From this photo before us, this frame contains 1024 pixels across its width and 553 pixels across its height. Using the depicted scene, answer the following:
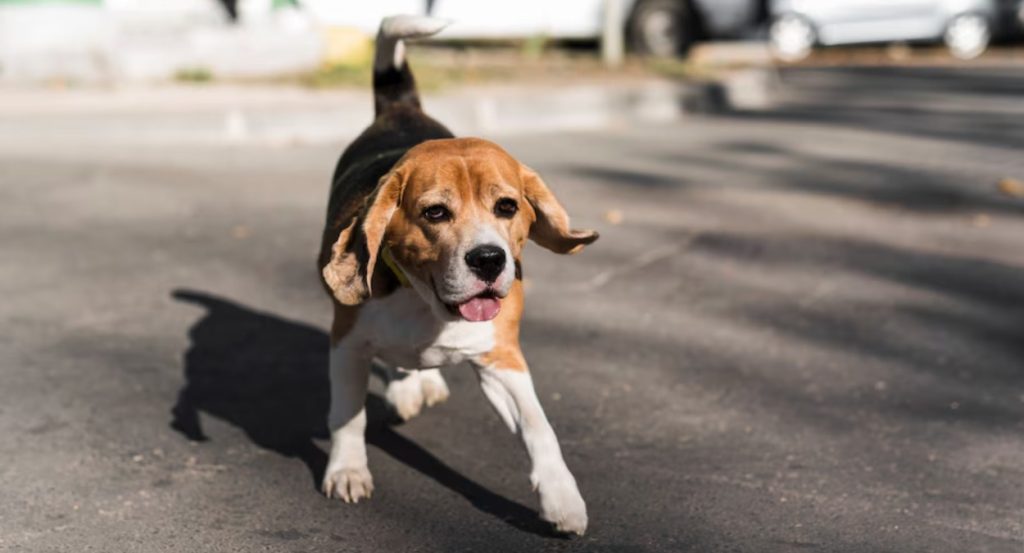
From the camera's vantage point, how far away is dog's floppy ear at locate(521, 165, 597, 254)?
4148mm

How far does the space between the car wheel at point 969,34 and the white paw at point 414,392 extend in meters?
18.4

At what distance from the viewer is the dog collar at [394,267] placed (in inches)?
Answer: 159

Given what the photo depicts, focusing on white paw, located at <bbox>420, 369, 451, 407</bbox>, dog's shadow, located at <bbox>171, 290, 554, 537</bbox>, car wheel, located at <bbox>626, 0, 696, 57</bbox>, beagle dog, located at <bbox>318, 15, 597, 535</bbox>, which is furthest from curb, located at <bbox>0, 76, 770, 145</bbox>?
beagle dog, located at <bbox>318, 15, 597, 535</bbox>

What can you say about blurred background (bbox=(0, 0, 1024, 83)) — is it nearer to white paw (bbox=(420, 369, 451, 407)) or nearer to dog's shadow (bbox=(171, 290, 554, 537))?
dog's shadow (bbox=(171, 290, 554, 537))

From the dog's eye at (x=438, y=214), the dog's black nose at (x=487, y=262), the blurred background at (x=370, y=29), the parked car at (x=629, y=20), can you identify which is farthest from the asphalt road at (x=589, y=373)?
the parked car at (x=629, y=20)

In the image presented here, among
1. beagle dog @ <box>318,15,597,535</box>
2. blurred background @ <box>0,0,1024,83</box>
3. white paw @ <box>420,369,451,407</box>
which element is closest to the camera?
beagle dog @ <box>318,15,597,535</box>

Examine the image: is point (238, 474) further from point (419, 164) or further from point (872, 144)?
point (872, 144)

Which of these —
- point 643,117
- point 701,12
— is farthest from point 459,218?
point 701,12

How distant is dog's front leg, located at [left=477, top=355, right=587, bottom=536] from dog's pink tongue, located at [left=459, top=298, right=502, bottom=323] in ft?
1.02

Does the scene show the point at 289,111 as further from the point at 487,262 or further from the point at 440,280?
the point at 487,262

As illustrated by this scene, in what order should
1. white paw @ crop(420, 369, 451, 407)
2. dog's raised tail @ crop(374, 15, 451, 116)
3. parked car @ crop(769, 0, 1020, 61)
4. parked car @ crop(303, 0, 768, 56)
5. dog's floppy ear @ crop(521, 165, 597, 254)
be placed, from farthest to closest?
1. parked car @ crop(769, 0, 1020, 61)
2. parked car @ crop(303, 0, 768, 56)
3. dog's raised tail @ crop(374, 15, 451, 116)
4. white paw @ crop(420, 369, 451, 407)
5. dog's floppy ear @ crop(521, 165, 597, 254)

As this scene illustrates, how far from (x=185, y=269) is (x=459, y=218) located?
3572 mm

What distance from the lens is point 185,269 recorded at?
711 centimetres

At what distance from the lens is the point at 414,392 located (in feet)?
16.5
